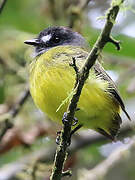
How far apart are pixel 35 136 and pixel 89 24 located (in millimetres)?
1355

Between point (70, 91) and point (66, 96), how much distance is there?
0.04 m

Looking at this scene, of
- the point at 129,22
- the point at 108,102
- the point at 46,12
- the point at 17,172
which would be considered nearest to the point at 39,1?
the point at 46,12

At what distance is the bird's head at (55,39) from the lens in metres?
3.82

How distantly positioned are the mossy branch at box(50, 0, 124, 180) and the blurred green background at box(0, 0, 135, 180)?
5.56ft

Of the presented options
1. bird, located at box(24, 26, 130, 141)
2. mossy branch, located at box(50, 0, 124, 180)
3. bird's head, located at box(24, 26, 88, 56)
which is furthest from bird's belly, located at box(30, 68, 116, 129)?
bird's head, located at box(24, 26, 88, 56)

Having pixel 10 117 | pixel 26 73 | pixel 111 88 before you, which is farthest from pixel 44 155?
pixel 111 88

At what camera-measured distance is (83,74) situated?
201cm

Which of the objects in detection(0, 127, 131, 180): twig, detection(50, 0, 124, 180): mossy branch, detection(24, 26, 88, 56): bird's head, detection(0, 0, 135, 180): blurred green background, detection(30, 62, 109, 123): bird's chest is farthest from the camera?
detection(0, 0, 135, 180): blurred green background

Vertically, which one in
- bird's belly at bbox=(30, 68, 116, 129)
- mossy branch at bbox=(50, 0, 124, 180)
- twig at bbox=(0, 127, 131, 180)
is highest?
twig at bbox=(0, 127, 131, 180)

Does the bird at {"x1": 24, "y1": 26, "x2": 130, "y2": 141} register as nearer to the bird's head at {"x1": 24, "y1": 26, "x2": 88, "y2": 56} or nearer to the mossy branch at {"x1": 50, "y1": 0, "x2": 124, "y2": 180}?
the bird's head at {"x1": 24, "y1": 26, "x2": 88, "y2": 56}

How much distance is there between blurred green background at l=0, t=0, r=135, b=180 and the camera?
445cm

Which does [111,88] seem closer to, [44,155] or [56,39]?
[56,39]

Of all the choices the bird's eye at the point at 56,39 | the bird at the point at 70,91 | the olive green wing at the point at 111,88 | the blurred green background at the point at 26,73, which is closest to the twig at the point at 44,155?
the blurred green background at the point at 26,73

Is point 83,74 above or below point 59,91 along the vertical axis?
below
